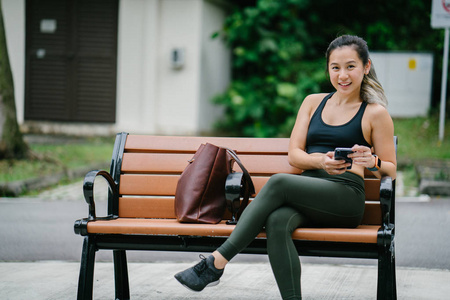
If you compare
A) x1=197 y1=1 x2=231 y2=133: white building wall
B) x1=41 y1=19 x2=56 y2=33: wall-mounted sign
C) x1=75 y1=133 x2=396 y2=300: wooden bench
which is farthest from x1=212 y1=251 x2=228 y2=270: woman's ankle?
x1=41 y1=19 x2=56 y2=33: wall-mounted sign

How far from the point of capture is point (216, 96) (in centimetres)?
1479

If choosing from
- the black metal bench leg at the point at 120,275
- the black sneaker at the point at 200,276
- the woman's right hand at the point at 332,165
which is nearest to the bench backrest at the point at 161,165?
the black metal bench leg at the point at 120,275

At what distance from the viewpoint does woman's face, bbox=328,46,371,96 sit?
375 centimetres

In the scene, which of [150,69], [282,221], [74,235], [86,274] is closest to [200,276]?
[282,221]

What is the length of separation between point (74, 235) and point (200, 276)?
3.59 meters

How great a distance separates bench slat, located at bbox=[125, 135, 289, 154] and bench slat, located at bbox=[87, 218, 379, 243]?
2.31 feet

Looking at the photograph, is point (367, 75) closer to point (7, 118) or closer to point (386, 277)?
point (386, 277)

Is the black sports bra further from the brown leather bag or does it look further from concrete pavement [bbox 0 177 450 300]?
concrete pavement [bbox 0 177 450 300]

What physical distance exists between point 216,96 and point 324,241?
37.8 ft

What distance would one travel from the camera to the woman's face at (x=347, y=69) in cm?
375

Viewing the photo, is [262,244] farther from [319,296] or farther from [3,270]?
[3,270]

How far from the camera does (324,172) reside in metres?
3.72

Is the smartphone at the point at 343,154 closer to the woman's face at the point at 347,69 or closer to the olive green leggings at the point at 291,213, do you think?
the olive green leggings at the point at 291,213

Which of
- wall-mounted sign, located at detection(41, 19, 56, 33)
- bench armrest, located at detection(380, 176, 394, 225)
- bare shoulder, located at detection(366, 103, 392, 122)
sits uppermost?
wall-mounted sign, located at detection(41, 19, 56, 33)
